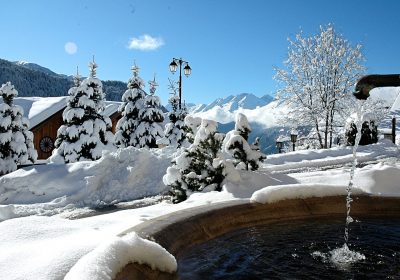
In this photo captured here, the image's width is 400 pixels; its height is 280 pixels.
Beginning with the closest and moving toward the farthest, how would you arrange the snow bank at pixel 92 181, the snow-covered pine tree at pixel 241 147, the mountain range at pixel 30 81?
the snow-covered pine tree at pixel 241 147 < the snow bank at pixel 92 181 < the mountain range at pixel 30 81

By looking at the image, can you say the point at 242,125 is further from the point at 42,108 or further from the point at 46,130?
the point at 42,108

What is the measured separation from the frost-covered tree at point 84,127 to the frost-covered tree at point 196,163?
14908 mm

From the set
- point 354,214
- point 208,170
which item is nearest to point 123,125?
point 208,170

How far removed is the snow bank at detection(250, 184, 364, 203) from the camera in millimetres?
4863

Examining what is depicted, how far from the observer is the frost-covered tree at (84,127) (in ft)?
72.6

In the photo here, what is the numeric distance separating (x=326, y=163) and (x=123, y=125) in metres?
17.4

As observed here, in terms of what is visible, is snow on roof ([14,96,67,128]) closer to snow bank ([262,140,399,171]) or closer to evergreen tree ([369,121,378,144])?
snow bank ([262,140,399,171])

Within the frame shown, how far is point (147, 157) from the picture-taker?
47.9ft

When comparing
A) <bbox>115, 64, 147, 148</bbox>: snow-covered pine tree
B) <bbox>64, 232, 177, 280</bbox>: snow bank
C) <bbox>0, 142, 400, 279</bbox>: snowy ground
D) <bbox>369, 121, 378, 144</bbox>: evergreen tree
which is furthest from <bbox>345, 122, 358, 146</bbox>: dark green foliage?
<bbox>64, 232, 177, 280</bbox>: snow bank

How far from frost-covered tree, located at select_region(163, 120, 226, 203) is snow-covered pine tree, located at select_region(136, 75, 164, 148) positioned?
64.1 ft

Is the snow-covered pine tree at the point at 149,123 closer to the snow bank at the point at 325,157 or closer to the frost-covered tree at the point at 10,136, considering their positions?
the frost-covered tree at the point at 10,136

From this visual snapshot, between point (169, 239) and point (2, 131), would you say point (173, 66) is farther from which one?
point (169, 239)

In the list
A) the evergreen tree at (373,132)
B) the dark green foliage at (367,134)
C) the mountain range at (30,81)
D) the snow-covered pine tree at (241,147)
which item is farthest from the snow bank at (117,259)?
the mountain range at (30,81)

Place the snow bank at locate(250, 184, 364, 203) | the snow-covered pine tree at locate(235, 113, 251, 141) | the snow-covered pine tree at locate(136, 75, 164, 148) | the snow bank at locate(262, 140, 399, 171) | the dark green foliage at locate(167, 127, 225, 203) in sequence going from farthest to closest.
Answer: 1. the snow-covered pine tree at locate(136, 75, 164, 148)
2. the snow bank at locate(262, 140, 399, 171)
3. the snow-covered pine tree at locate(235, 113, 251, 141)
4. the dark green foliage at locate(167, 127, 225, 203)
5. the snow bank at locate(250, 184, 364, 203)
